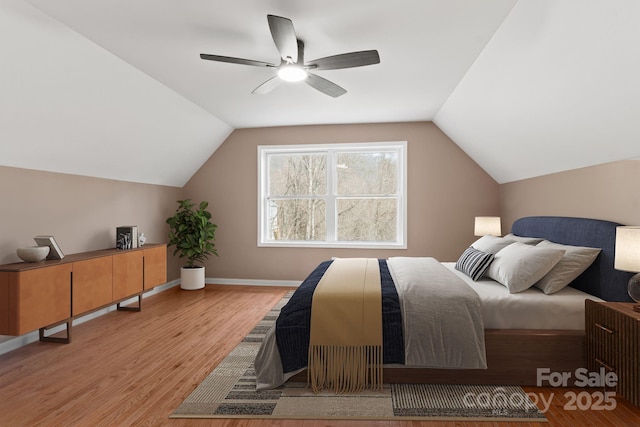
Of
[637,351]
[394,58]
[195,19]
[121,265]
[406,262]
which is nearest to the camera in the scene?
[637,351]

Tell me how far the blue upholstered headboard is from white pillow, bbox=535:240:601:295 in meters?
0.09

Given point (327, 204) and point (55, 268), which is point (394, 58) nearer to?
point (327, 204)

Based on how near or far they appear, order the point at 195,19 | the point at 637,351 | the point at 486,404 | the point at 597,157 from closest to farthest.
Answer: the point at 637,351 → the point at 486,404 → the point at 195,19 → the point at 597,157

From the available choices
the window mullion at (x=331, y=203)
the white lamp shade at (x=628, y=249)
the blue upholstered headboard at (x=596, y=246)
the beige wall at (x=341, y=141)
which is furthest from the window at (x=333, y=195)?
the white lamp shade at (x=628, y=249)

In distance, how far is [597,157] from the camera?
2932 mm

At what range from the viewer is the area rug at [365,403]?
6.97 ft

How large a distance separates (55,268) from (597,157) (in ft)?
14.9

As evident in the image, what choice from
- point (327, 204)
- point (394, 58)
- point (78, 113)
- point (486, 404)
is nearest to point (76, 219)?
point (78, 113)

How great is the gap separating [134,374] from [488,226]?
13.6 feet

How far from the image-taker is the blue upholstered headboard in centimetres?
251

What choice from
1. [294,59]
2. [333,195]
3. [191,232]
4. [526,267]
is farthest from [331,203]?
[526,267]

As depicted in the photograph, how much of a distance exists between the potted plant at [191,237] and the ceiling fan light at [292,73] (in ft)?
9.96

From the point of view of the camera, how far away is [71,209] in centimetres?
383

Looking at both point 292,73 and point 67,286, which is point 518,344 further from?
point 67,286
